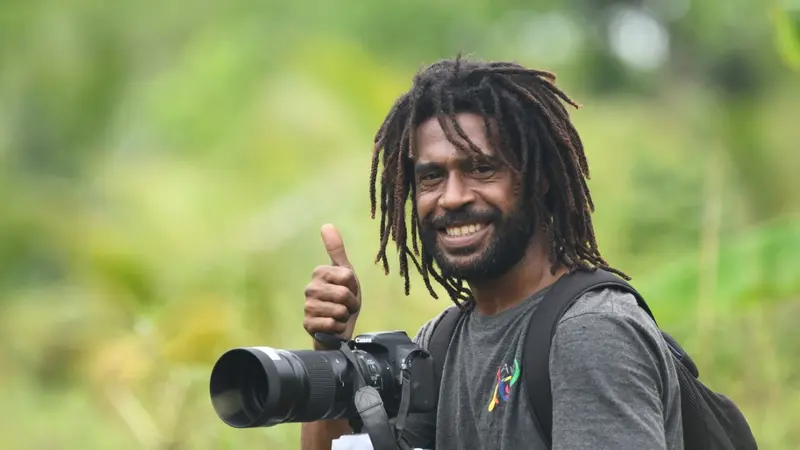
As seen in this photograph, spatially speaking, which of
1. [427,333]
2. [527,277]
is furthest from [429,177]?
[427,333]

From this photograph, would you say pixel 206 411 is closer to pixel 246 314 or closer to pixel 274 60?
pixel 246 314

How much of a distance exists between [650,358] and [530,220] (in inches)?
15.8

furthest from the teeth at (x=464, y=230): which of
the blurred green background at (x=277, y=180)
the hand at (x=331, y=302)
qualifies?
the blurred green background at (x=277, y=180)

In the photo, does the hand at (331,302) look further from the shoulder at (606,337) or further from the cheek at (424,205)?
the shoulder at (606,337)

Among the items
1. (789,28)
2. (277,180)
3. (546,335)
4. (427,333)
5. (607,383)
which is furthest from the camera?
(277,180)

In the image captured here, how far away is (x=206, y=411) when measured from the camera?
4898mm

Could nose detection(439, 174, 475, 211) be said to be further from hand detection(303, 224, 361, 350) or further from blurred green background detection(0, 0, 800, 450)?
blurred green background detection(0, 0, 800, 450)

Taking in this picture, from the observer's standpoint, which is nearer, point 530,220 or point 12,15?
point 530,220

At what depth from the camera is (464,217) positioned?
7.83 ft

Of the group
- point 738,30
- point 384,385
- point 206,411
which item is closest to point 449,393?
point 384,385

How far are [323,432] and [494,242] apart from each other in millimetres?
615

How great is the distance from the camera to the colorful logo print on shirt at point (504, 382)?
2.25 meters

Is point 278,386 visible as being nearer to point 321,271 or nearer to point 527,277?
point 321,271

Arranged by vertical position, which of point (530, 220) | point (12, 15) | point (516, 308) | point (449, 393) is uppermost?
point (12, 15)
